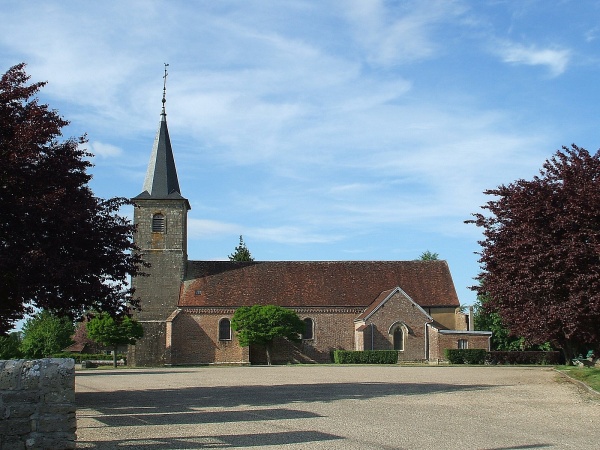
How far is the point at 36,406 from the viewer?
9.08 m

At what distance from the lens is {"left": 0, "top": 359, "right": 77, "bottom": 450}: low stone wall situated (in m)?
8.97

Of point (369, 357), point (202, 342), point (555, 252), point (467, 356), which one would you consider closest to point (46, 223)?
point (555, 252)

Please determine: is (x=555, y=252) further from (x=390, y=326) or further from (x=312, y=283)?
(x=312, y=283)

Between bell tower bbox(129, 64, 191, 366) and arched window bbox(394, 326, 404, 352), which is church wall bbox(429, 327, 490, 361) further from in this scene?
bell tower bbox(129, 64, 191, 366)

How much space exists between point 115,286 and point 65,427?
834 cm

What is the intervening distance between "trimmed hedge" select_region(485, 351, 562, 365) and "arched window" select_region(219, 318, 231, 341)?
19.7m

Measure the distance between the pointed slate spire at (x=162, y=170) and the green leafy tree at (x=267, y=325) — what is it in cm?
1129

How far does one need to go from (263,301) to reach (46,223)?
129ft

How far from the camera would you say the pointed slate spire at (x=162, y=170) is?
53.4 meters

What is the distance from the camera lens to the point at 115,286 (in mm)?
17219

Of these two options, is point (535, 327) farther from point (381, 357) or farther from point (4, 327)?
point (381, 357)

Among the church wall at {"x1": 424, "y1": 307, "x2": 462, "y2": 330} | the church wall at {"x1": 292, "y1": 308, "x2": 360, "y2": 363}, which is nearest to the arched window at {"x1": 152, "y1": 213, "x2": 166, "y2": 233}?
the church wall at {"x1": 292, "y1": 308, "x2": 360, "y2": 363}

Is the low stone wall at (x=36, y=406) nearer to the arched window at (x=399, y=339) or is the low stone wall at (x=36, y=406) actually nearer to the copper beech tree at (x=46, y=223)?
the copper beech tree at (x=46, y=223)

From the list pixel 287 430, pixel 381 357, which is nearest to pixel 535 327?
pixel 287 430
